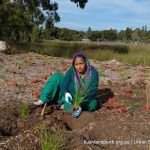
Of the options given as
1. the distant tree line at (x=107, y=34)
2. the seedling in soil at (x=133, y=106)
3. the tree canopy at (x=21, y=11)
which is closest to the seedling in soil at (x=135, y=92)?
the seedling in soil at (x=133, y=106)

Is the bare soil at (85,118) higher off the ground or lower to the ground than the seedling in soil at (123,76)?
higher

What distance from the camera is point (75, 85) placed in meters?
5.50

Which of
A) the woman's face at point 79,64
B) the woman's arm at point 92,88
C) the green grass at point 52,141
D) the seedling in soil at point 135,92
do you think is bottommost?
the seedling in soil at point 135,92

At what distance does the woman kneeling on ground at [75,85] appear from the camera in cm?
545

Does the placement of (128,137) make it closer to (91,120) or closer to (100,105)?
(91,120)

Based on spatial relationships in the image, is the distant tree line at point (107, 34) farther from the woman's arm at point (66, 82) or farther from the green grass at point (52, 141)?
the green grass at point (52, 141)

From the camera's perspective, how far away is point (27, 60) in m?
11.4

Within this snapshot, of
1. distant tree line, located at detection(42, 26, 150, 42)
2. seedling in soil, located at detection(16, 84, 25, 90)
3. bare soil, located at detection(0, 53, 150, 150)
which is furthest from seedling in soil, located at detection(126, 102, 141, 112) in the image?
distant tree line, located at detection(42, 26, 150, 42)

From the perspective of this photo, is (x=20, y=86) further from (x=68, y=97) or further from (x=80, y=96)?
(x=80, y=96)

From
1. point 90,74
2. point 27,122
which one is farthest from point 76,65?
point 27,122

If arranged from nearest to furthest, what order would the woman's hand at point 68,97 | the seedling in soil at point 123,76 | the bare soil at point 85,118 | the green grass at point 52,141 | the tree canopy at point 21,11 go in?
the green grass at point 52,141
the bare soil at point 85,118
the woman's hand at point 68,97
the seedling in soil at point 123,76
the tree canopy at point 21,11

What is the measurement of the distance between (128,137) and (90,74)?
64.6 inches

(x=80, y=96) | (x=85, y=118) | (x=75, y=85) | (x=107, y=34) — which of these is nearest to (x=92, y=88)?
(x=75, y=85)

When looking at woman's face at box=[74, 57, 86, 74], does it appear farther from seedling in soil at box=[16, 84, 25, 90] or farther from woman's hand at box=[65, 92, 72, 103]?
seedling in soil at box=[16, 84, 25, 90]
